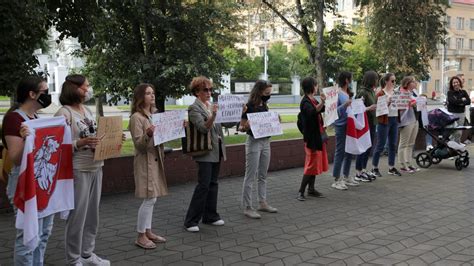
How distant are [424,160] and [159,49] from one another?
6.64m

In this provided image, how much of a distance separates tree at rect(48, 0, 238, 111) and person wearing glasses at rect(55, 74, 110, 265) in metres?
6.82

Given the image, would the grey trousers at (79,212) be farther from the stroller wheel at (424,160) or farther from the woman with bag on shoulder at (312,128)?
the stroller wheel at (424,160)

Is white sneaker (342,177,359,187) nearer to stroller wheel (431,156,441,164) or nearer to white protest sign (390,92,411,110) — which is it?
white protest sign (390,92,411,110)

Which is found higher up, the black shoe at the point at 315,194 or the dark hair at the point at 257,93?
the dark hair at the point at 257,93

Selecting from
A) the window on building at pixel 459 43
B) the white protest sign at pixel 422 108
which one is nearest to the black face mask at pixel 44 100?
the white protest sign at pixel 422 108

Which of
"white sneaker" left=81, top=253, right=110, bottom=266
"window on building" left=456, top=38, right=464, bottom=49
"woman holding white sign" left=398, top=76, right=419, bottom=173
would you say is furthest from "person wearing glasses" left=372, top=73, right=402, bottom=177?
"window on building" left=456, top=38, right=464, bottom=49

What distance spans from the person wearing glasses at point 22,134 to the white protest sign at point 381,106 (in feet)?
21.4

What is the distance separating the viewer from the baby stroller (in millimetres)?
10492

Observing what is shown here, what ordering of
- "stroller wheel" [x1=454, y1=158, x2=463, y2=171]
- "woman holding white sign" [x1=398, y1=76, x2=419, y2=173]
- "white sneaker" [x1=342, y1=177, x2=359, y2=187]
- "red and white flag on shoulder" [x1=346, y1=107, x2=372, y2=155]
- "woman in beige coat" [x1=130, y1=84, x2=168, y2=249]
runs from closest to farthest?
"woman in beige coat" [x1=130, y1=84, x2=168, y2=249], "red and white flag on shoulder" [x1=346, y1=107, x2=372, y2=155], "white sneaker" [x1=342, y1=177, x2=359, y2=187], "woman holding white sign" [x1=398, y1=76, x2=419, y2=173], "stroller wheel" [x1=454, y1=158, x2=463, y2=171]

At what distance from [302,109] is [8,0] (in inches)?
171

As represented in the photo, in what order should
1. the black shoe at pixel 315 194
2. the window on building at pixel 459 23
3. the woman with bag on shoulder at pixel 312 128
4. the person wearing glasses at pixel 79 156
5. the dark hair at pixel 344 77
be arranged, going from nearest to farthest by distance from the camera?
the person wearing glasses at pixel 79 156
the woman with bag on shoulder at pixel 312 128
the black shoe at pixel 315 194
the dark hair at pixel 344 77
the window on building at pixel 459 23

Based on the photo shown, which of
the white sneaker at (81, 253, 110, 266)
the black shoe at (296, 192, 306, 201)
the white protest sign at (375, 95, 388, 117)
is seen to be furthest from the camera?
the white protest sign at (375, 95, 388, 117)

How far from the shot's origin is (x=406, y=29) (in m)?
16.3

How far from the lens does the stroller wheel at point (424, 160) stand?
10.8 meters
